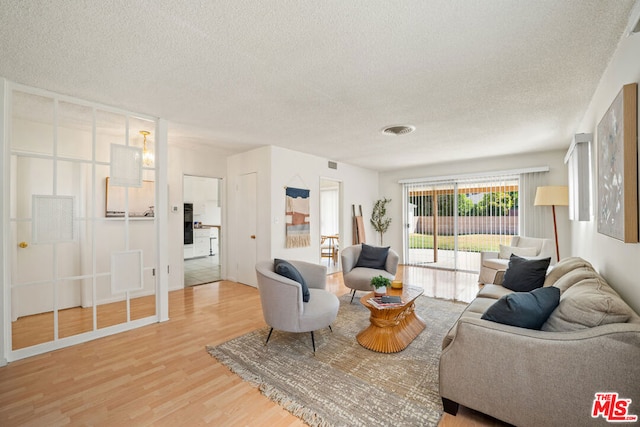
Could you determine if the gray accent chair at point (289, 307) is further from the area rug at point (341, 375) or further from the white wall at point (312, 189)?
the white wall at point (312, 189)

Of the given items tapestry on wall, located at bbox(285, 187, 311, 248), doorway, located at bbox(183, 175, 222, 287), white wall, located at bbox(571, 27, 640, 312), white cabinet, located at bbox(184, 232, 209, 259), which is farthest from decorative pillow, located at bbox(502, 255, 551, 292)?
white cabinet, located at bbox(184, 232, 209, 259)

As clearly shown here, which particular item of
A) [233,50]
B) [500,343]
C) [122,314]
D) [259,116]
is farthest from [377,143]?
[122,314]

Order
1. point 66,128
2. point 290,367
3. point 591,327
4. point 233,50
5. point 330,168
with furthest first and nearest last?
point 330,168 < point 66,128 < point 290,367 < point 233,50 < point 591,327

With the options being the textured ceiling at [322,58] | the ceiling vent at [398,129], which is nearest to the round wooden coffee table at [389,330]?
the textured ceiling at [322,58]

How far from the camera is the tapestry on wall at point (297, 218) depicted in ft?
16.1

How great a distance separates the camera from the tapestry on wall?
4914mm

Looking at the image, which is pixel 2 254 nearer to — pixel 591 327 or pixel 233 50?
pixel 233 50

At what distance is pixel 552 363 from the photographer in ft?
4.59

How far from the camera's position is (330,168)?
232 inches

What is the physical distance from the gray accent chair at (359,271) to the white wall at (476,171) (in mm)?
3093

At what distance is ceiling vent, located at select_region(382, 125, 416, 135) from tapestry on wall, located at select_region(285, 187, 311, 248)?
196 centimetres

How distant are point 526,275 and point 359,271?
6.46ft

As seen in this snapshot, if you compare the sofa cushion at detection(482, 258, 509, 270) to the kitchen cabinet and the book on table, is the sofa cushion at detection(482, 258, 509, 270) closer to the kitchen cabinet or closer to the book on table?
the book on table

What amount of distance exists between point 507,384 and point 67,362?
3428mm
